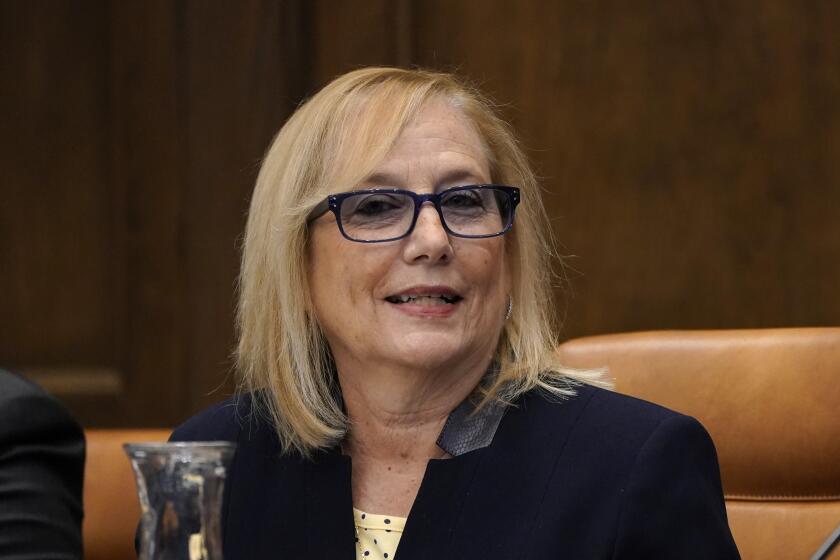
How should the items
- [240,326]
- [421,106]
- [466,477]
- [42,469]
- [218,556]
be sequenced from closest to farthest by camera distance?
[218,556] → [42,469] → [466,477] → [421,106] → [240,326]

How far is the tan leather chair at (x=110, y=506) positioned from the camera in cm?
240

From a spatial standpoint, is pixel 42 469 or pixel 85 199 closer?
pixel 42 469

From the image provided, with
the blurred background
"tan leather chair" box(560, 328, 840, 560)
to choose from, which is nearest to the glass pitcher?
"tan leather chair" box(560, 328, 840, 560)

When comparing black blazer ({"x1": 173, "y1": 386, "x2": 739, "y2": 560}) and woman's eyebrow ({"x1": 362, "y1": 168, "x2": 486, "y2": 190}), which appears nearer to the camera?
black blazer ({"x1": 173, "y1": 386, "x2": 739, "y2": 560})

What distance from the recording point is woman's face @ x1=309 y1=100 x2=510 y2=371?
192cm

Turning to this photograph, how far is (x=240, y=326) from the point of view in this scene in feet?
7.36

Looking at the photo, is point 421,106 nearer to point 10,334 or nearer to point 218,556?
point 218,556

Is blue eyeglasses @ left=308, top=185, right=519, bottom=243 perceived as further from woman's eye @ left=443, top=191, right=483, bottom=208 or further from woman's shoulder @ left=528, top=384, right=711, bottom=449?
woman's shoulder @ left=528, top=384, right=711, bottom=449

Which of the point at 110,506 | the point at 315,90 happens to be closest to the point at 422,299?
the point at 110,506

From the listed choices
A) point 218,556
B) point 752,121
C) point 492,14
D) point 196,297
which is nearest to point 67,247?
point 196,297

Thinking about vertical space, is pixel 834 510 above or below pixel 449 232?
below

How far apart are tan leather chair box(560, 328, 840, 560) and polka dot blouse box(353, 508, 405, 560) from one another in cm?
49

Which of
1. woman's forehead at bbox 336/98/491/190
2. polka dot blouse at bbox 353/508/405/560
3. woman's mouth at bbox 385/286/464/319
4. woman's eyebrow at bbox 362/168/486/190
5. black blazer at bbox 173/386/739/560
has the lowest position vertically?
polka dot blouse at bbox 353/508/405/560

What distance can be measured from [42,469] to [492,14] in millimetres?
1879
